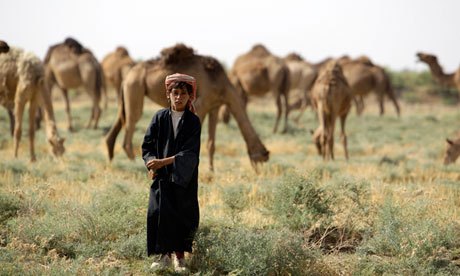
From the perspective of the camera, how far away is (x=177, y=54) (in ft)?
37.7

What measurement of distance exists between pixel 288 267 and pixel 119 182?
393 cm

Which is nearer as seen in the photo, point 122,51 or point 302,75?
point 122,51

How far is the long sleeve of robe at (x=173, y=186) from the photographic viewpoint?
17.7 feet

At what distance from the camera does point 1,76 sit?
1217cm

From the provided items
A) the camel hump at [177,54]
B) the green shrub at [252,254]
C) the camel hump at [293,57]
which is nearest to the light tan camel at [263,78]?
the camel hump at [293,57]

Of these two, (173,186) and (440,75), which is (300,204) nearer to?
(173,186)

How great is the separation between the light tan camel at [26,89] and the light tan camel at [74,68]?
28.0 feet

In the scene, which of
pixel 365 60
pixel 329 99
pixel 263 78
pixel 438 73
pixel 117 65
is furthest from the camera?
pixel 365 60

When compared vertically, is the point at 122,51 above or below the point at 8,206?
above

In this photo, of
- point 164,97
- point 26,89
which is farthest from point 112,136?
point 26,89

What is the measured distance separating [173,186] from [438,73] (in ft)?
47.6

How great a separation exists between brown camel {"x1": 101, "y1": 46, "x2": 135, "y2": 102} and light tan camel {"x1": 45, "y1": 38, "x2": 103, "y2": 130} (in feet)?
10.3

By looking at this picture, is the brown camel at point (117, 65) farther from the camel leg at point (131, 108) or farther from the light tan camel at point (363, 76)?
the camel leg at point (131, 108)

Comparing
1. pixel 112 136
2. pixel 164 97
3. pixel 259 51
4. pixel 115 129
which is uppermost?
pixel 259 51
